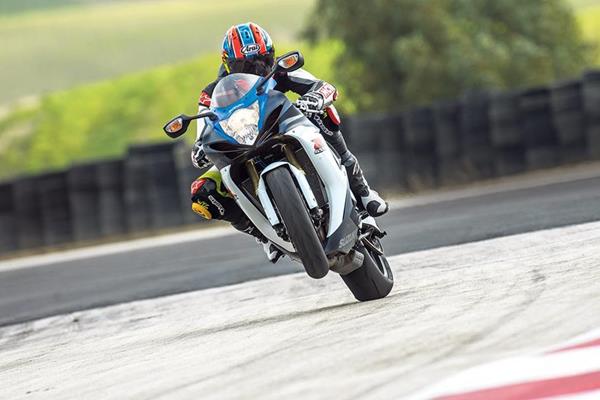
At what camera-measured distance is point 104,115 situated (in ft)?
149

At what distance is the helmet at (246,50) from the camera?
27.1 feet

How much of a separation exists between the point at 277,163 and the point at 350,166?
1.03m

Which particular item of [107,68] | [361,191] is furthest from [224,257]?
[107,68]

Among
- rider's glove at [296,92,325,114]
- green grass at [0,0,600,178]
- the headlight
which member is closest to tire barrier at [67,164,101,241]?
rider's glove at [296,92,325,114]

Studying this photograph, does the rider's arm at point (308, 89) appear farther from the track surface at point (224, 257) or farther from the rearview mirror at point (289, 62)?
the track surface at point (224, 257)

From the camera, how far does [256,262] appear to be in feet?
42.2

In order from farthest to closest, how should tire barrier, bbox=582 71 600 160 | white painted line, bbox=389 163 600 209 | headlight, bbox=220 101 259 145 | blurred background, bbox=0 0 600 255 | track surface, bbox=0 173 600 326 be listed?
blurred background, bbox=0 0 600 255 < tire barrier, bbox=582 71 600 160 < white painted line, bbox=389 163 600 209 < track surface, bbox=0 173 600 326 < headlight, bbox=220 101 259 145

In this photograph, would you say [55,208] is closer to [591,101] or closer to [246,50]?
[591,101]

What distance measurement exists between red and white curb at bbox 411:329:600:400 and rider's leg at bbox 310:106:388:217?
10.5 ft

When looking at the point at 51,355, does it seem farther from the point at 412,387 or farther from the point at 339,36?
the point at 339,36

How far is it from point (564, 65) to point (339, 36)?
6.44m

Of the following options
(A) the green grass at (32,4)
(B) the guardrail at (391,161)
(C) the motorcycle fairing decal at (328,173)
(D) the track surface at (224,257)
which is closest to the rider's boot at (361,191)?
(C) the motorcycle fairing decal at (328,173)

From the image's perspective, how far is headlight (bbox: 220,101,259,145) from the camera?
7723mm

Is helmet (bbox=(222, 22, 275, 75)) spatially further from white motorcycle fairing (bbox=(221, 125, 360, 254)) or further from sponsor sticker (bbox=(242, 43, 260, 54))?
white motorcycle fairing (bbox=(221, 125, 360, 254))
